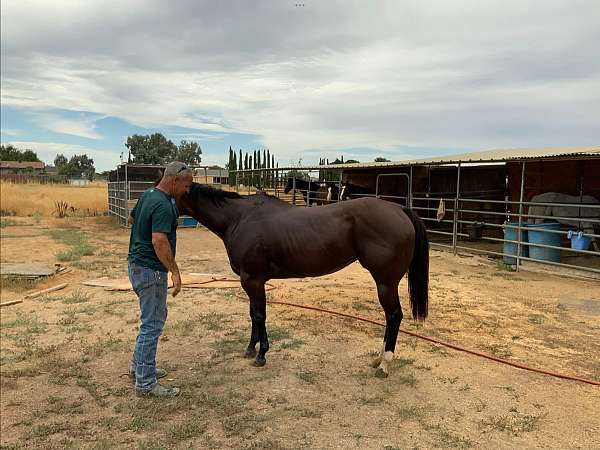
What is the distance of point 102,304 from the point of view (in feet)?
19.7

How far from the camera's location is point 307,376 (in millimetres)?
3752

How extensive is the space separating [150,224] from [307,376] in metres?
1.81

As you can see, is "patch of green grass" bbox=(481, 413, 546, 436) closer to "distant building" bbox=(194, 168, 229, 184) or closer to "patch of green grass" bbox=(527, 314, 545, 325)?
"patch of green grass" bbox=(527, 314, 545, 325)

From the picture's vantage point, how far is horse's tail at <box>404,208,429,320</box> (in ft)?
13.6

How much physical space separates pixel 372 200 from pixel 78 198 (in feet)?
77.7

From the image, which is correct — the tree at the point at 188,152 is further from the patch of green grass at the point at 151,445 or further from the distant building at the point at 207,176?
the patch of green grass at the point at 151,445

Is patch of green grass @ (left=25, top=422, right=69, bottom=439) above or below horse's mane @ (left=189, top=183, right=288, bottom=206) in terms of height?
below

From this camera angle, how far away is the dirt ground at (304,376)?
2.89m

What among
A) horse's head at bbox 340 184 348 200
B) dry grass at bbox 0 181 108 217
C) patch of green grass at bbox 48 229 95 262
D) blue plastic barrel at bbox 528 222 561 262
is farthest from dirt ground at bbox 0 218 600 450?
dry grass at bbox 0 181 108 217

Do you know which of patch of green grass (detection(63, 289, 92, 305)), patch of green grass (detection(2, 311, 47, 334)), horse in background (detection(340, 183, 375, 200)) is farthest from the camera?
horse in background (detection(340, 183, 375, 200))

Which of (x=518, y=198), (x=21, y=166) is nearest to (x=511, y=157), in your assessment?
(x=518, y=198)

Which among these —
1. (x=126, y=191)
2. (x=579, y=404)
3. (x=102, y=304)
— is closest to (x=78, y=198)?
(x=126, y=191)

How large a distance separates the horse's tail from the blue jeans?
7.52ft

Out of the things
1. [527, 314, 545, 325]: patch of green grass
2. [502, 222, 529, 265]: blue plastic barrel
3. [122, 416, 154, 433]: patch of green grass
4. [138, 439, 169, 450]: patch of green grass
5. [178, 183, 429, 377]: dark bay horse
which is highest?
[178, 183, 429, 377]: dark bay horse
